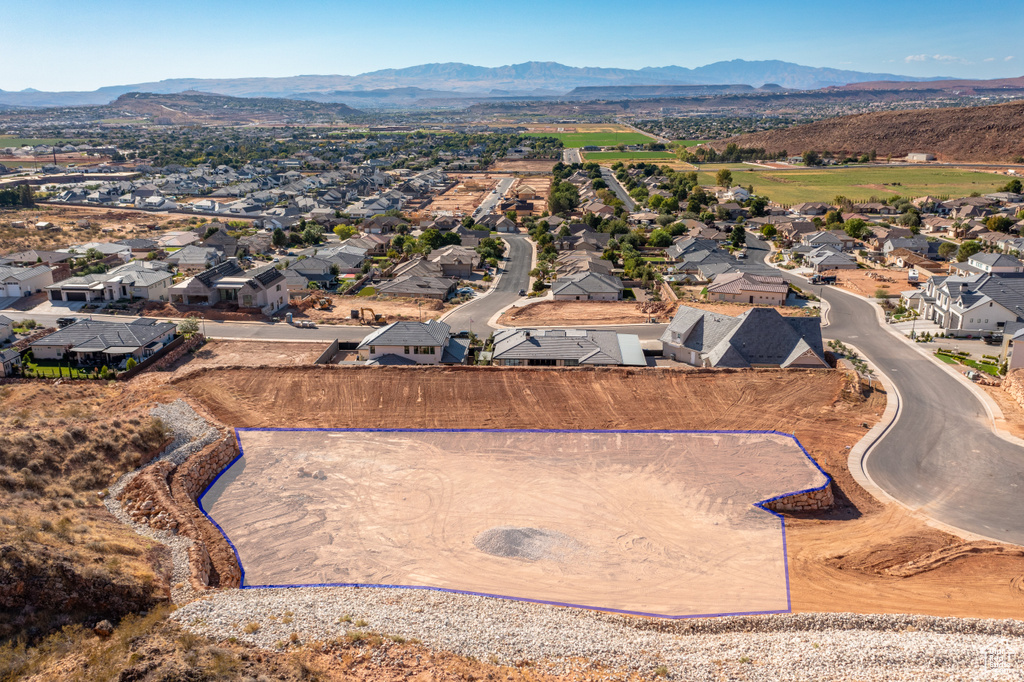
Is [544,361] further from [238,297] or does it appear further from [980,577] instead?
[238,297]

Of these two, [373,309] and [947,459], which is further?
[373,309]

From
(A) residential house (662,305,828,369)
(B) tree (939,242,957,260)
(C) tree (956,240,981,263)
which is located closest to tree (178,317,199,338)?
(A) residential house (662,305,828,369)

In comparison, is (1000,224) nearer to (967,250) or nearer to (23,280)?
(967,250)

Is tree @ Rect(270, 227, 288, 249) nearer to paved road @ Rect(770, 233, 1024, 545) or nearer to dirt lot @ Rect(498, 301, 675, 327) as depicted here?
dirt lot @ Rect(498, 301, 675, 327)

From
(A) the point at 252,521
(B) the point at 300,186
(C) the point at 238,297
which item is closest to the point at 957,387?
(A) the point at 252,521

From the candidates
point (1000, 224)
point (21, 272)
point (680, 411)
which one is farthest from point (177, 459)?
point (1000, 224)

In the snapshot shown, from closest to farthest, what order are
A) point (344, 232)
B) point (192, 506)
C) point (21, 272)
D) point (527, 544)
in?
point (527, 544)
point (192, 506)
point (21, 272)
point (344, 232)
